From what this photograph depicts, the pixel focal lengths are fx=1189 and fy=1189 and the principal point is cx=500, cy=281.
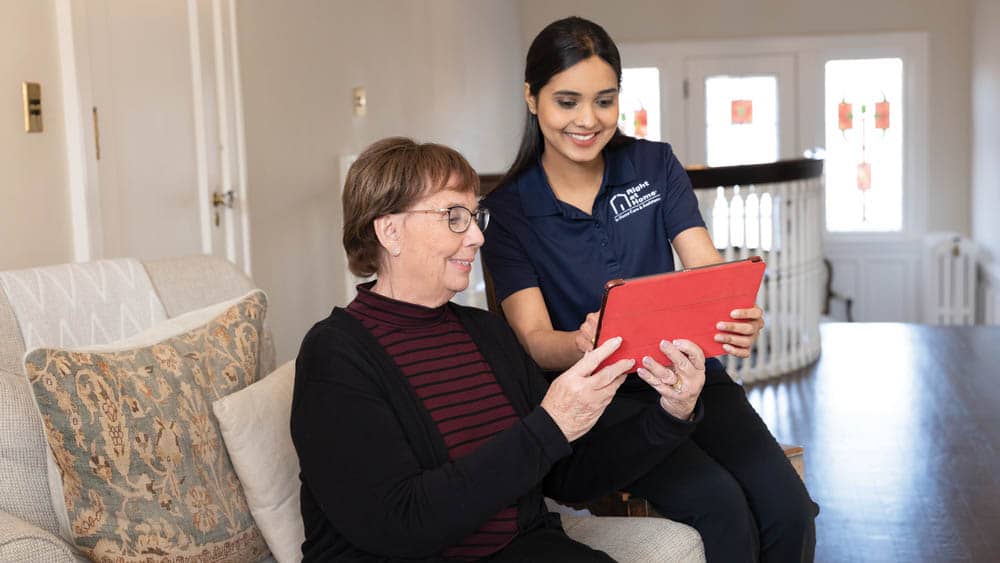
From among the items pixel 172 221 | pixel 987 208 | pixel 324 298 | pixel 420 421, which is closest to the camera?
pixel 420 421

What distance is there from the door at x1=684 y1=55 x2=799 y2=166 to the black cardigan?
24.2 feet

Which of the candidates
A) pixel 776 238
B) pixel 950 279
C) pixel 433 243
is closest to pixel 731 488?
pixel 433 243

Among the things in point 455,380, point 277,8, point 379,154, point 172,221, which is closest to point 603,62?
point 379,154

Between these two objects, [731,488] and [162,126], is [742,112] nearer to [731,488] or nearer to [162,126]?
[162,126]

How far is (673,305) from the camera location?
5.65 feet

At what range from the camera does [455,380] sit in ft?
5.75

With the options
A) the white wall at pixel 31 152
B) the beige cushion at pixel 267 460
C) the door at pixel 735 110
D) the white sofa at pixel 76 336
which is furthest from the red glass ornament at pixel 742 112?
the beige cushion at pixel 267 460

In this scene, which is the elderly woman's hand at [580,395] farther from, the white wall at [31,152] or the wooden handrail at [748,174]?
the wooden handrail at [748,174]

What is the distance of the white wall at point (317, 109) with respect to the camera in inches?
170

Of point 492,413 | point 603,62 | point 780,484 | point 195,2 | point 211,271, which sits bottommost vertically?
point 780,484

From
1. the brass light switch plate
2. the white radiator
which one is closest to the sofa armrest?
the brass light switch plate

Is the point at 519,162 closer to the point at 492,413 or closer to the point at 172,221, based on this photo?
the point at 492,413

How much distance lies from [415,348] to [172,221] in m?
2.16

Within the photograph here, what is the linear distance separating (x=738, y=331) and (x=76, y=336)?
3.66 feet
